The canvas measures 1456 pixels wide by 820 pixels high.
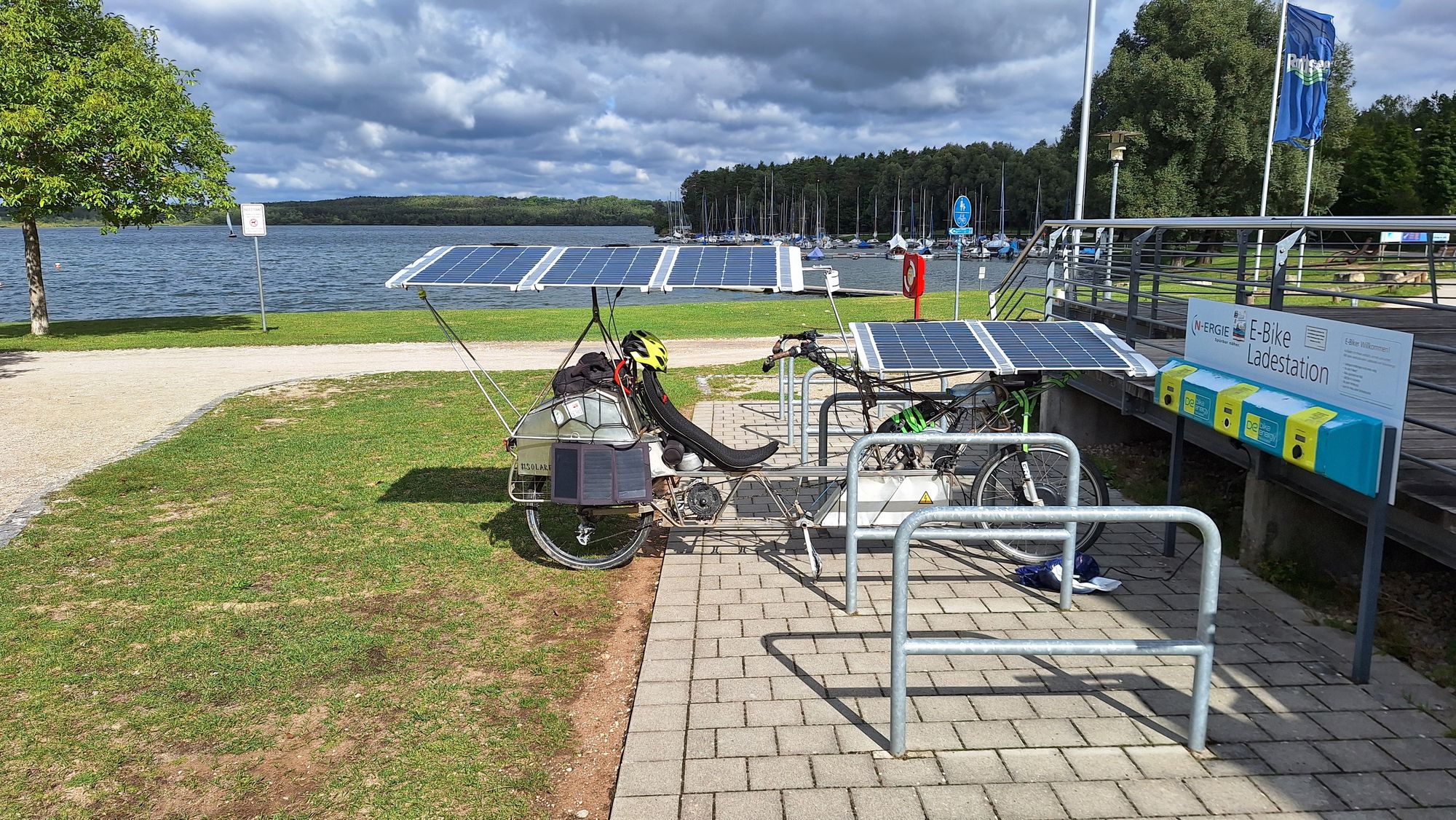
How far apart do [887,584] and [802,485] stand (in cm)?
128

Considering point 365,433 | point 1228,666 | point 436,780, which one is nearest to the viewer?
point 436,780

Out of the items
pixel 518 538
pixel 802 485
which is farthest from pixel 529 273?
pixel 802 485

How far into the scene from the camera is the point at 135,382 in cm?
1347

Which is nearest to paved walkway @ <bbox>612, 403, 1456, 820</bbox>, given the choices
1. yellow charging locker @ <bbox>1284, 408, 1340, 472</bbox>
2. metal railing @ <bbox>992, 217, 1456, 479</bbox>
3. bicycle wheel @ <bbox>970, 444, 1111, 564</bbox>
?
bicycle wheel @ <bbox>970, 444, 1111, 564</bbox>

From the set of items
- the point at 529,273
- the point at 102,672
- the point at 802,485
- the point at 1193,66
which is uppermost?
the point at 1193,66

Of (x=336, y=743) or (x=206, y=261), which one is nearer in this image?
(x=336, y=743)

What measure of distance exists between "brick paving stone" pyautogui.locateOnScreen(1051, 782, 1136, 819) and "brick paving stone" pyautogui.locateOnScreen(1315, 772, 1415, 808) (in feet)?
2.56

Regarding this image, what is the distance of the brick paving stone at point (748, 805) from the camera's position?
3.26 meters

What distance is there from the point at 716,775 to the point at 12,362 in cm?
1714

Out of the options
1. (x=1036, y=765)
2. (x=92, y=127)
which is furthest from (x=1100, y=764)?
(x=92, y=127)

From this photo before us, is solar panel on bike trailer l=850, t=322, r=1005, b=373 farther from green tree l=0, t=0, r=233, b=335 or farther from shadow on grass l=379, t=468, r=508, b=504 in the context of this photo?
green tree l=0, t=0, r=233, b=335

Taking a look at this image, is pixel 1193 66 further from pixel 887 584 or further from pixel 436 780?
pixel 436 780

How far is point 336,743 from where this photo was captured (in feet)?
12.6

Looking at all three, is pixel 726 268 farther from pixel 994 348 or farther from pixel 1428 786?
pixel 1428 786
